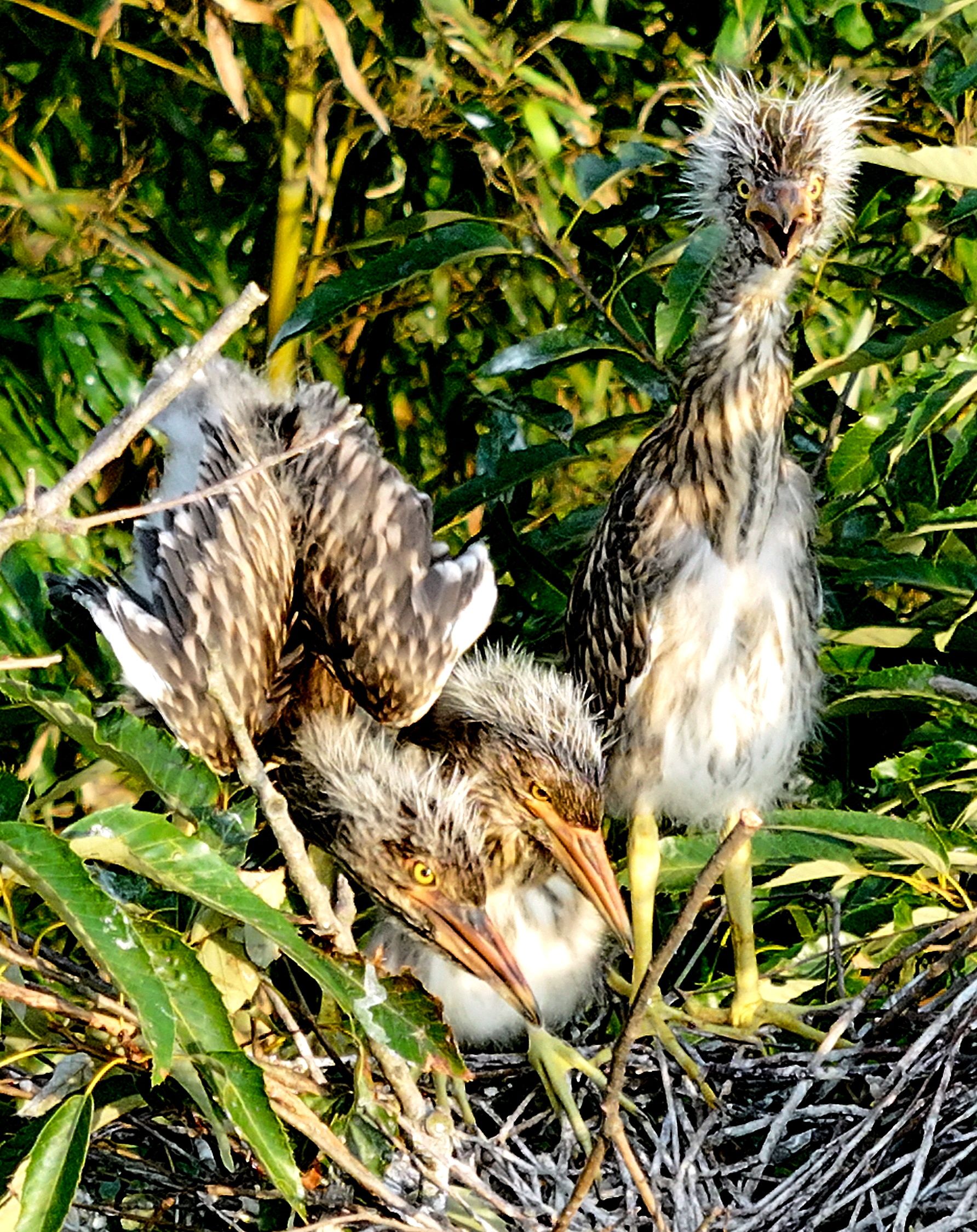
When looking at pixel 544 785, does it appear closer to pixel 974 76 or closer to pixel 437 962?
pixel 437 962

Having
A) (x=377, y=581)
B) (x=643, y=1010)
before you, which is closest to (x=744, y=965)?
(x=377, y=581)

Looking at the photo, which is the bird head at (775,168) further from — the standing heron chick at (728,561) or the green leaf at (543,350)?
the green leaf at (543,350)

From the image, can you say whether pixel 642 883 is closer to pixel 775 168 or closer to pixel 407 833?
pixel 407 833

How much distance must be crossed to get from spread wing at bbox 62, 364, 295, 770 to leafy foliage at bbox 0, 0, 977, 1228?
0.08 metres

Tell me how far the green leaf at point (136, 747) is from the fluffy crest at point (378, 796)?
0.47 meters

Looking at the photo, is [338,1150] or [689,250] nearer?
[338,1150]

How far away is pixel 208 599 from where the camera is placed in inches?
85.9

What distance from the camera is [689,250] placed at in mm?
2283

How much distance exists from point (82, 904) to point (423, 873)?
2.79ft

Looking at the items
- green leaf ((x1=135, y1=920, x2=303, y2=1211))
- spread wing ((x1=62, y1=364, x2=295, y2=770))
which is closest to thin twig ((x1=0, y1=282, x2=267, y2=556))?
green leaf ((x1=135, y1=920, x2=303, y2=1211))

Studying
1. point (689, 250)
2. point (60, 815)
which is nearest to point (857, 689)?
point (689, 250)

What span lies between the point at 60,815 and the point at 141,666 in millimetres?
455

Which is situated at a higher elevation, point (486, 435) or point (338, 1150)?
point (486, 435)

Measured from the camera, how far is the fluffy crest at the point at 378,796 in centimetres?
218
